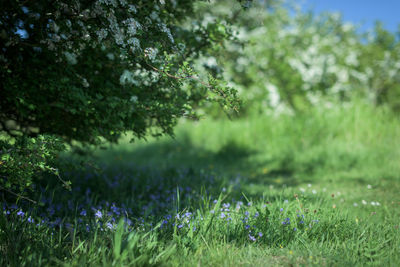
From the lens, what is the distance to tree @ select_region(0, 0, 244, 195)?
2520 mm

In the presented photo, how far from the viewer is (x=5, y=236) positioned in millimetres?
2557

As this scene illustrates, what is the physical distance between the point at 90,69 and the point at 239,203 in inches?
85.3

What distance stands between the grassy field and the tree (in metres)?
0.58

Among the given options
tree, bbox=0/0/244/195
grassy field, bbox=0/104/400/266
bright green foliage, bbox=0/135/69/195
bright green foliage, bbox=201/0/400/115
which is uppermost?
bright green foliage, bbox=201/0/400/115

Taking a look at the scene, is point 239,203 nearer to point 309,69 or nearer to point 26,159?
point 26,159

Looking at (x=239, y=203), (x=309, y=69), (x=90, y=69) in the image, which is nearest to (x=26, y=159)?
(x=90, y=69)

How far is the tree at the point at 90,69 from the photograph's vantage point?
8.27 feet

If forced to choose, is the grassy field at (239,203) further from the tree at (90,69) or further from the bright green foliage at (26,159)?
the tree at (90,69)

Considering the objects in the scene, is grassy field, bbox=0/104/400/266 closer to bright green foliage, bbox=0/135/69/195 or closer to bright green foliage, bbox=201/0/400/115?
bright green foliage, bbox=0/135/69/195

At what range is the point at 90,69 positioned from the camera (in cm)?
345

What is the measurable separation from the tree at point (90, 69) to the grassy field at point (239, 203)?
1.91ft

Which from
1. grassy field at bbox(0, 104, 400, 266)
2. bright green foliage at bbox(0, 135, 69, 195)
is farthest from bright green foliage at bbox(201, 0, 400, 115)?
bright green foliage at bbox(0, 135, 69, 195)

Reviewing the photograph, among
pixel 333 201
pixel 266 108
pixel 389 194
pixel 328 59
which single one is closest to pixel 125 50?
pixel 333 201

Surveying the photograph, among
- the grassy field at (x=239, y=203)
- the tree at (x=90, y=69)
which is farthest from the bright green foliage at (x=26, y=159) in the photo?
the grassy field at (x=239, y=203)
